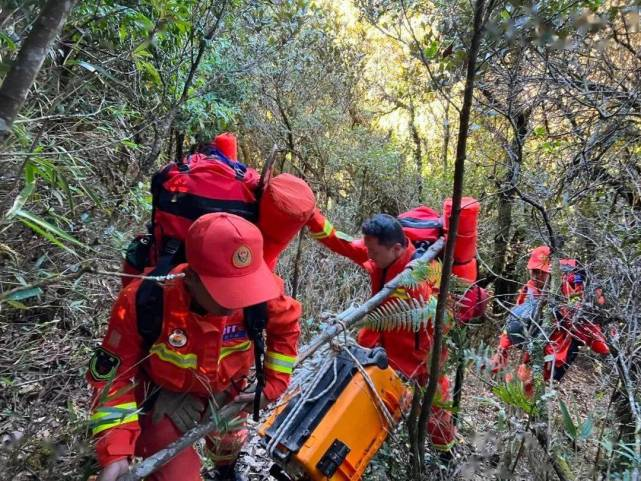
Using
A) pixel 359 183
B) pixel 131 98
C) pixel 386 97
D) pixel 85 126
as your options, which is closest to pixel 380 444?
pixel 85 126

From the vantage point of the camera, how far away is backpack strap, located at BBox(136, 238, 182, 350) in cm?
205

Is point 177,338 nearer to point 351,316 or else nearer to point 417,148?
point 351,316

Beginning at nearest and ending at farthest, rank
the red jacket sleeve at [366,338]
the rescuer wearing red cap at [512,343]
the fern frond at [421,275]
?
1. the rescuer wearing red cap at [512,343]
2. the fern frond at [421,275]
3. the red jacket sleeve at [366,338]

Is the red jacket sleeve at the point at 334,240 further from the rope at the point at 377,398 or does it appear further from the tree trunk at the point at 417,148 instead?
the tree trunk at the point at 417,148

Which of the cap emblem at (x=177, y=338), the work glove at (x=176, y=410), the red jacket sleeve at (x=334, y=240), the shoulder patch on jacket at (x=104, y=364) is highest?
the red jacket sleeve at (x=334, y=240)

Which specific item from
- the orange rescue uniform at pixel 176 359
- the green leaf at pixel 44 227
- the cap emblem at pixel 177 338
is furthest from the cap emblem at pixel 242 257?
the green leaf at pixel 44 227

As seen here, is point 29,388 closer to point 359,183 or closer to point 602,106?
point 602,106

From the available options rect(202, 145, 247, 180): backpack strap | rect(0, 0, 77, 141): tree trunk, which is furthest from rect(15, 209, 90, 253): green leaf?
rect(202, 145, 247, 180): backpack strap

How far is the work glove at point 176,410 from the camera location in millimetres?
2367

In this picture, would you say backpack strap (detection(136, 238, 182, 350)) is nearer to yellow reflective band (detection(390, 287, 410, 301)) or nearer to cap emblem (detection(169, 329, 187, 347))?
cap emblem (detection(169, 329, 187, 347))

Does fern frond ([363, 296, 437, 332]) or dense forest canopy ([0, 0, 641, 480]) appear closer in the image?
dense forest canopy ([0, 0, 641, 480])

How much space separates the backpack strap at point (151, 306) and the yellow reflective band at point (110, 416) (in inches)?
11.7

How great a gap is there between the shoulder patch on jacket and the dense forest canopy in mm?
166

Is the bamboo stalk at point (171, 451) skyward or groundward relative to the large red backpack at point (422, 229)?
groundward
